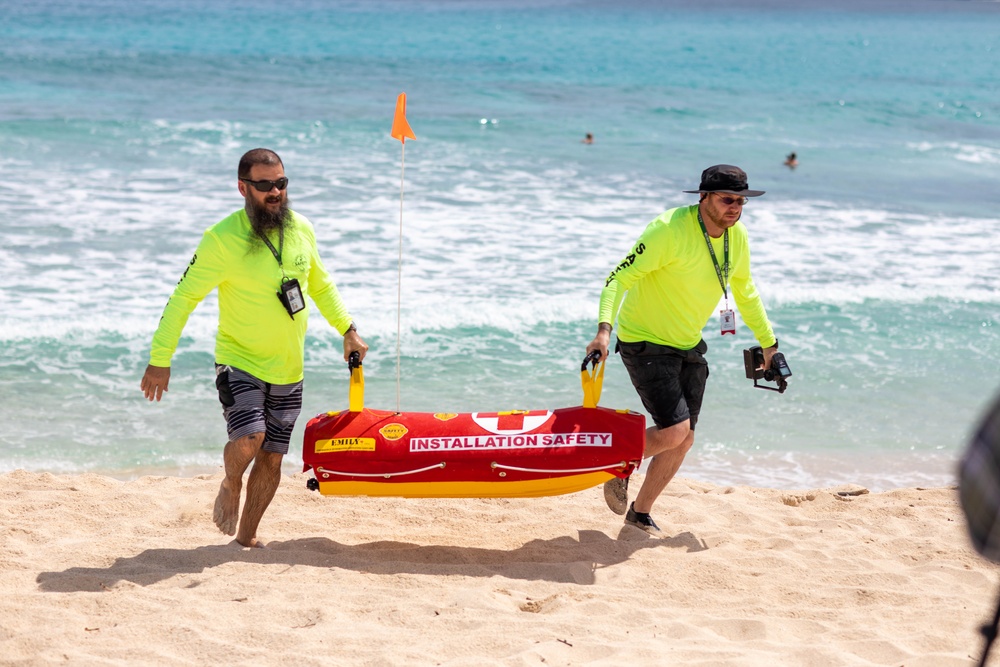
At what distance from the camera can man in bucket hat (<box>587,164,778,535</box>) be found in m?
5.10

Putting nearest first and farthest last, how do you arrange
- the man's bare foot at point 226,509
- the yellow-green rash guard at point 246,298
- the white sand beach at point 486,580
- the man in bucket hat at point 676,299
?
the white sand beach at point 486,580 < the yellow-green rash guard at point 246,298 < the man's bare foot at point 226,509 < the man in bucket hat at point 676,299

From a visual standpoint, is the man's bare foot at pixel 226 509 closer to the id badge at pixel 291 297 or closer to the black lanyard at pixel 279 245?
the id badge at pixel 291 297

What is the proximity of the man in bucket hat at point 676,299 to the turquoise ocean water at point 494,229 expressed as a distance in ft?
6.11

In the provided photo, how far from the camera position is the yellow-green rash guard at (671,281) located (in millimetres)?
5117

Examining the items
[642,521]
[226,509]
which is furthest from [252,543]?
[642,521]

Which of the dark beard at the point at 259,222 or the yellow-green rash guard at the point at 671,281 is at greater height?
the dark beard at the point at 259,222

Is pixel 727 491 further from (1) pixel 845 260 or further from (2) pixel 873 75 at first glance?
(2) pixel 873 75

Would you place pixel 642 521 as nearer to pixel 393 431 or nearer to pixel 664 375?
pixel 664 375

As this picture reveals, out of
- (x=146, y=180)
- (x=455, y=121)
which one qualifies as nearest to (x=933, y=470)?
(x=146, y=180)

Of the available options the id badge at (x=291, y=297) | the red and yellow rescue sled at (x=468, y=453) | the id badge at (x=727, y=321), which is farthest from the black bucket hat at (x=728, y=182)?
the id badge at (x=291, y=297)

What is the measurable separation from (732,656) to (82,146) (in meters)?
16.7

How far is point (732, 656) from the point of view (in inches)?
159

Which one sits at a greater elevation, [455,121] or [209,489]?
[455,121]

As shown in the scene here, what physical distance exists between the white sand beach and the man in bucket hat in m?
0.63
